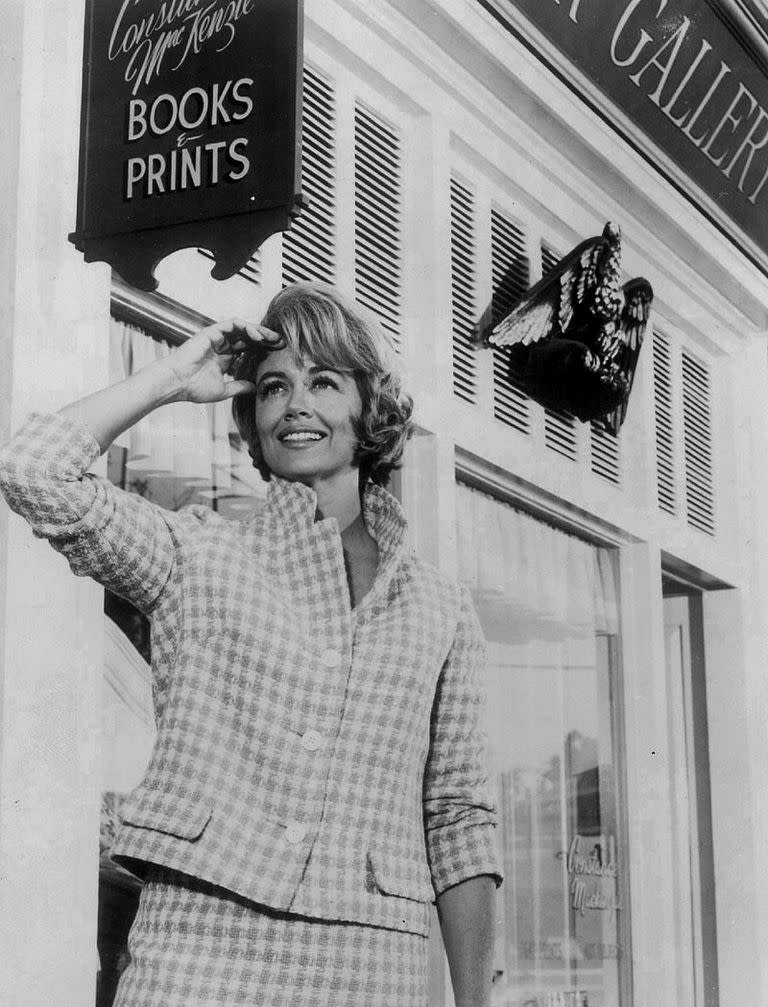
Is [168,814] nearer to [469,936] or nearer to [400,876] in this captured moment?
[400,876]

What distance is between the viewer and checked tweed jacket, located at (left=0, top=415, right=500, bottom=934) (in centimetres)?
168

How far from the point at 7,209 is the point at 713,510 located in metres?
2.45

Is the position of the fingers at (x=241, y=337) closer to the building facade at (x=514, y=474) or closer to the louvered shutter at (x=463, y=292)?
the building facade at (x=514, y=474)

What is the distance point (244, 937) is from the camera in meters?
1.67

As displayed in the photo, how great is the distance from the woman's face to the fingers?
0.08ft

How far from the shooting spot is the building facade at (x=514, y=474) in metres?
2.10

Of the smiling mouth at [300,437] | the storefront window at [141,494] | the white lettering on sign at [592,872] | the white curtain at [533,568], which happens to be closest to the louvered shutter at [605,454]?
the white curtain at [533,568]

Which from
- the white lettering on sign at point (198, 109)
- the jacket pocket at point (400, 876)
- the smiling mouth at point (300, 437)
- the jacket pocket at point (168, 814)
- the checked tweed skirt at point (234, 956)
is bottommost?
the checked tweed skirt at point (234, 956)

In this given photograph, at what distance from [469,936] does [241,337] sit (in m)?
0.74

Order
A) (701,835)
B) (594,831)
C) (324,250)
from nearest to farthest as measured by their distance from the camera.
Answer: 1. (324,250)
2. (594,831)
3. (701,835)

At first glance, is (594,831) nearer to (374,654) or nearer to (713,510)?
(713,510)

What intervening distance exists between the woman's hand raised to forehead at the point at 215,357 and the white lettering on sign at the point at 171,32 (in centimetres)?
42

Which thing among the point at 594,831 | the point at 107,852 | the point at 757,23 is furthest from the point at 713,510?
the point at 107,852

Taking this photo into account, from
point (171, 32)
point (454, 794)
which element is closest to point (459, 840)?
point (454, 794)
